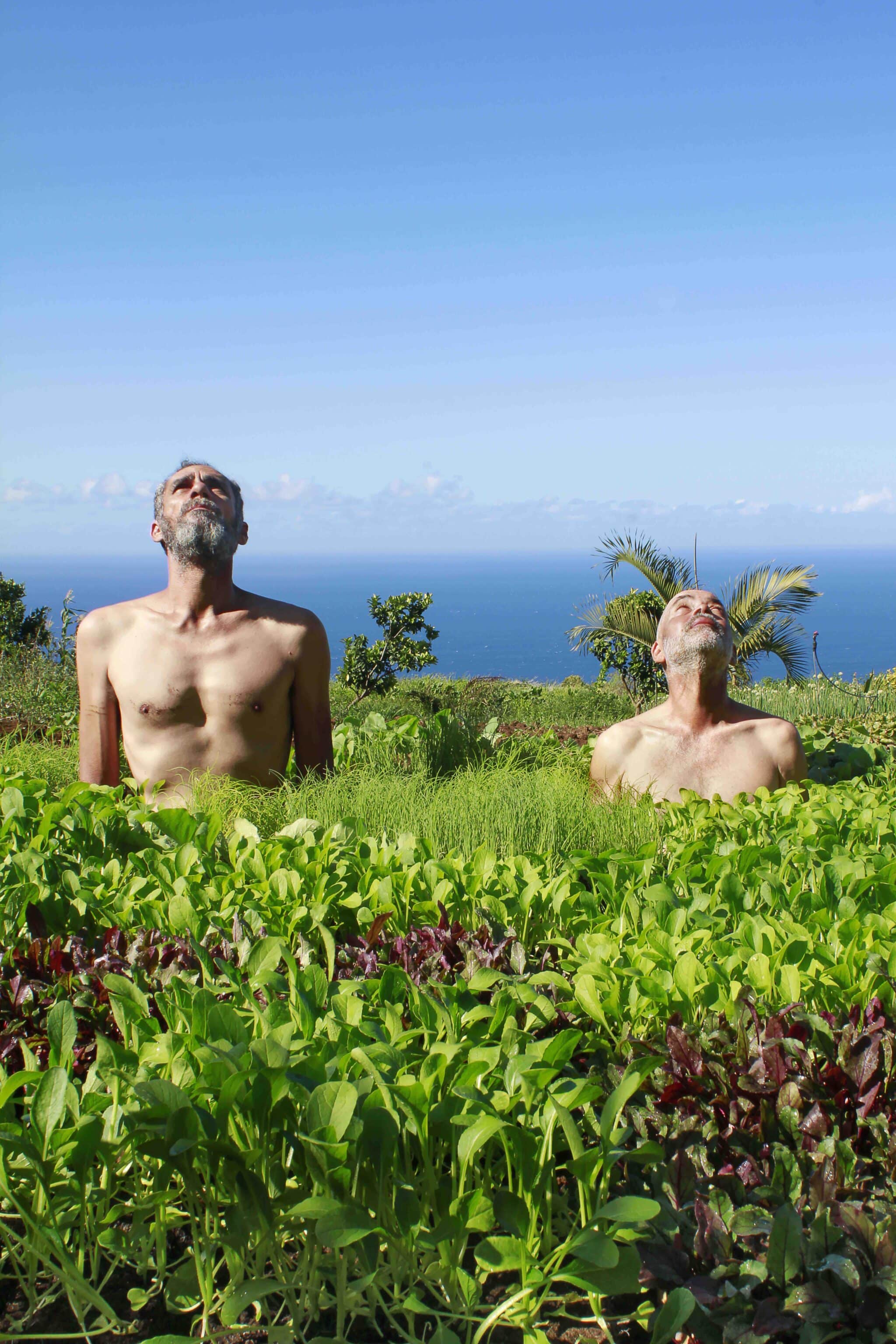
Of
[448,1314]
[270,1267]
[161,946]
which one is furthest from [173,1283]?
[161,946]

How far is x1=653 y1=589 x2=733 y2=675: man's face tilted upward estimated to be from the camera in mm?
4078

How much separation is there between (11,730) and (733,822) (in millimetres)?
5690

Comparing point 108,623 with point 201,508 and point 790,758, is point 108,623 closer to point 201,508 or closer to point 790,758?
point 201,508

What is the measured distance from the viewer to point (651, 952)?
5.96 ft

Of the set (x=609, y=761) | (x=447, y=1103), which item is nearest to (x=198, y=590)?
(x=609, y=761)

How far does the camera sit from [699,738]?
4.08m

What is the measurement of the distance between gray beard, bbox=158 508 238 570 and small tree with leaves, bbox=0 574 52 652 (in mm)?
12527

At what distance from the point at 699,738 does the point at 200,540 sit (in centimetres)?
230

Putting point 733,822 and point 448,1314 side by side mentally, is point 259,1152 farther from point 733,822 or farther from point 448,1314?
point 733,822

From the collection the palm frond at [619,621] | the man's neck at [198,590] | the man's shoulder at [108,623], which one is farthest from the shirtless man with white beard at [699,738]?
the palm frond at [619,621]

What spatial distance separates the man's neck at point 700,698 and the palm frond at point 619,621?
7222mm

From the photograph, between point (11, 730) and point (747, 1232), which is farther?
point (11, 730)

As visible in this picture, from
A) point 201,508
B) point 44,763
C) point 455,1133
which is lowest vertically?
point 44,763

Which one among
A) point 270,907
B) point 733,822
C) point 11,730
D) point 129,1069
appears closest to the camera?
point 129,1069
